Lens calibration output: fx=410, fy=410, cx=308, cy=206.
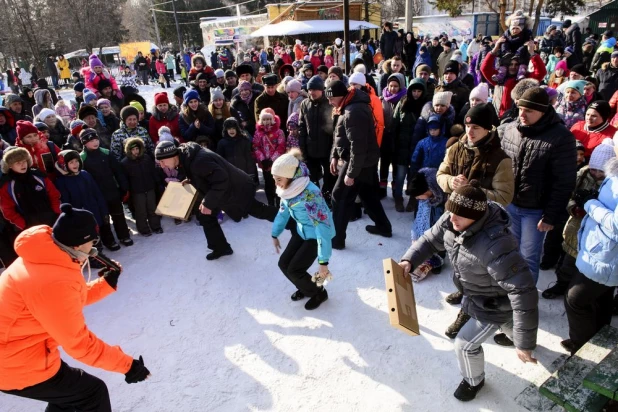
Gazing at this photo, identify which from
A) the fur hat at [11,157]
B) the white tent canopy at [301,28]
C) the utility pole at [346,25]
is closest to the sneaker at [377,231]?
the fur hat at [11,157]

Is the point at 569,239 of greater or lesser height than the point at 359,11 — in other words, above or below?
below

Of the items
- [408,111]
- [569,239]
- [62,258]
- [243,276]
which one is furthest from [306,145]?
[62,258]

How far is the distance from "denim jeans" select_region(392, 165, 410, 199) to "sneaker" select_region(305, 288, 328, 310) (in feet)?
8.11

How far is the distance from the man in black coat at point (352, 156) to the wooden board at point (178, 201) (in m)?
1.66

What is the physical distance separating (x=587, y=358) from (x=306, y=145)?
3.95 meters

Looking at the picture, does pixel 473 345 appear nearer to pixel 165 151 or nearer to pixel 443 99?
pixel 443 99

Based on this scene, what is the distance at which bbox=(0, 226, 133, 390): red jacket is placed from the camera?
2.19 meters

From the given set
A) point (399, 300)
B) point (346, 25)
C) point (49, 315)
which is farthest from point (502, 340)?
point (346, 25)

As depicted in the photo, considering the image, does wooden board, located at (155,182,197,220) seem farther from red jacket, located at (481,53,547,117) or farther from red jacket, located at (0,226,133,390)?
red jacket, located at (481,53,547,117)

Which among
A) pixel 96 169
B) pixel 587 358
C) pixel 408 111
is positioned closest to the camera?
pixel 587 358

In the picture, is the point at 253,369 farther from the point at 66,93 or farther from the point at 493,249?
the point at 66,93

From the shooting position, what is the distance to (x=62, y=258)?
227 cm

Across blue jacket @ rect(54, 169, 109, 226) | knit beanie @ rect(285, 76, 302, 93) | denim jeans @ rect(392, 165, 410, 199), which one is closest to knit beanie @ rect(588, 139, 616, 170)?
denim jeans @ rect(392, 165, 410, 199)

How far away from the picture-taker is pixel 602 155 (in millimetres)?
3248
